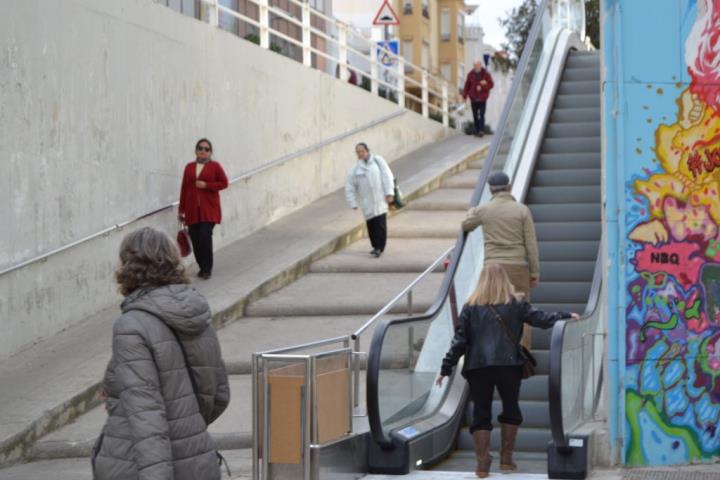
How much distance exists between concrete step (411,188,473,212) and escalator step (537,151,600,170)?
419cm

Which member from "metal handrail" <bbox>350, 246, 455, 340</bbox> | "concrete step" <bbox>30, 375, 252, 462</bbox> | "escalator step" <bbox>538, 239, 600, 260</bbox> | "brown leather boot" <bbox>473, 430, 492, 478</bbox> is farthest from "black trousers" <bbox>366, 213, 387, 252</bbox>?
"brown leather boot" <bbox>473, 430, 492, 478</bbox>

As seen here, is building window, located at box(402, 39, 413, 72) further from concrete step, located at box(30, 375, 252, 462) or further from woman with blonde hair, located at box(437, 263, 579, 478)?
woman with blonde hair, located at box(437, 263, 579, 478)

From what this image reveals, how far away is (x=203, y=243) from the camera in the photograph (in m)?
16.7

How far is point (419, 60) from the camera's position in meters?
63.6

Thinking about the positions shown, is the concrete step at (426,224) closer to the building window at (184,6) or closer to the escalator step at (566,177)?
the escalator step at (566,177)

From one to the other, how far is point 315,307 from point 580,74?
21.1ft

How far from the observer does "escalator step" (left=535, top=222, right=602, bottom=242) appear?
14.9 meters

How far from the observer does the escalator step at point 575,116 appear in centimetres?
1822

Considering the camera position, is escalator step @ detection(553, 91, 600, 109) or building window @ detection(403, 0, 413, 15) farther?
building window @ detection(403, 0, 413, 15)

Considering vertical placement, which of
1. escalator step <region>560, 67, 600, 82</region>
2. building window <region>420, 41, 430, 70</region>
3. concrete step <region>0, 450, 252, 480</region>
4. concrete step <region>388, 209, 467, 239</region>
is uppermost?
building window <region>420, 41, 430, 70</region>

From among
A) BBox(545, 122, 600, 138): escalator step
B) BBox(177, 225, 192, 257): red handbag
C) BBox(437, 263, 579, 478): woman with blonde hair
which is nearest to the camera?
BBox(437, 263, 579, 478): woman with blonde hair

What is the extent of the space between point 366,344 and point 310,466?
4500 millimetres

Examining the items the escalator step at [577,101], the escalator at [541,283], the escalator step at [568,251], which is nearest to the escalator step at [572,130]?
the escalator at [541,283]

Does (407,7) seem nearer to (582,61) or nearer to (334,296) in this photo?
(582,61)
